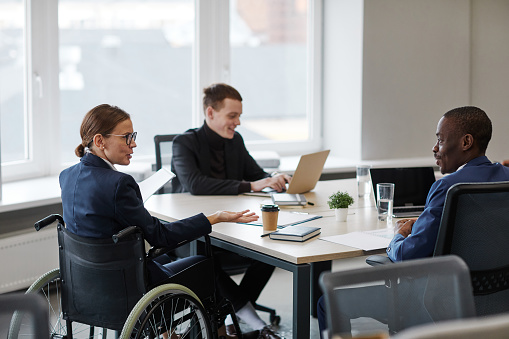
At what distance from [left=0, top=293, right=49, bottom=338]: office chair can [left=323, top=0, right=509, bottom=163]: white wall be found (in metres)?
4.53

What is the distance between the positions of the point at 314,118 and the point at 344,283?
15.3 ft

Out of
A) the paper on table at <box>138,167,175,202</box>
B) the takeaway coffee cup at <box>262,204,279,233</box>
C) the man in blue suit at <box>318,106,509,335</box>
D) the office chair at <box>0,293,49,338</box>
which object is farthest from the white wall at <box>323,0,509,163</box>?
the office chair at <box>0,293,49,338</box>

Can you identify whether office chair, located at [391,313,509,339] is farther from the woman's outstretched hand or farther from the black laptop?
the black laptop

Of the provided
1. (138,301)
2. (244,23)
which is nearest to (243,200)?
(138,301)

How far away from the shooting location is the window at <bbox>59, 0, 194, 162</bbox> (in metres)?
4.87

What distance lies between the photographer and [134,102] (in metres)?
5.21

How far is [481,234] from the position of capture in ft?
7.21

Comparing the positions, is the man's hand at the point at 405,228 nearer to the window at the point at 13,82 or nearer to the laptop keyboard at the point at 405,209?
the laptop keyboard at the point at 405,209

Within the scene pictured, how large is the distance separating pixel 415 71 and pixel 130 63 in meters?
2.41

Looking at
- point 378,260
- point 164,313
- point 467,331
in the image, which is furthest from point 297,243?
point 467,331

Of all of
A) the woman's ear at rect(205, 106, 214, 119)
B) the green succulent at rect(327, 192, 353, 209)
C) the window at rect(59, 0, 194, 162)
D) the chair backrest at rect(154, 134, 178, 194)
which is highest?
the window at rect(59, 0, 194, 162)

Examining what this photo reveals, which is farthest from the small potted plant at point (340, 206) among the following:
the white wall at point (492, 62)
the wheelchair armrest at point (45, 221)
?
the white wall at point (492, 62)

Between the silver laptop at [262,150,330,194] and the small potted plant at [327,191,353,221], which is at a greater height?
the silver laptop at [262,150,330,194]

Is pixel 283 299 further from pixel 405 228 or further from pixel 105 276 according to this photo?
pixel 105 276
